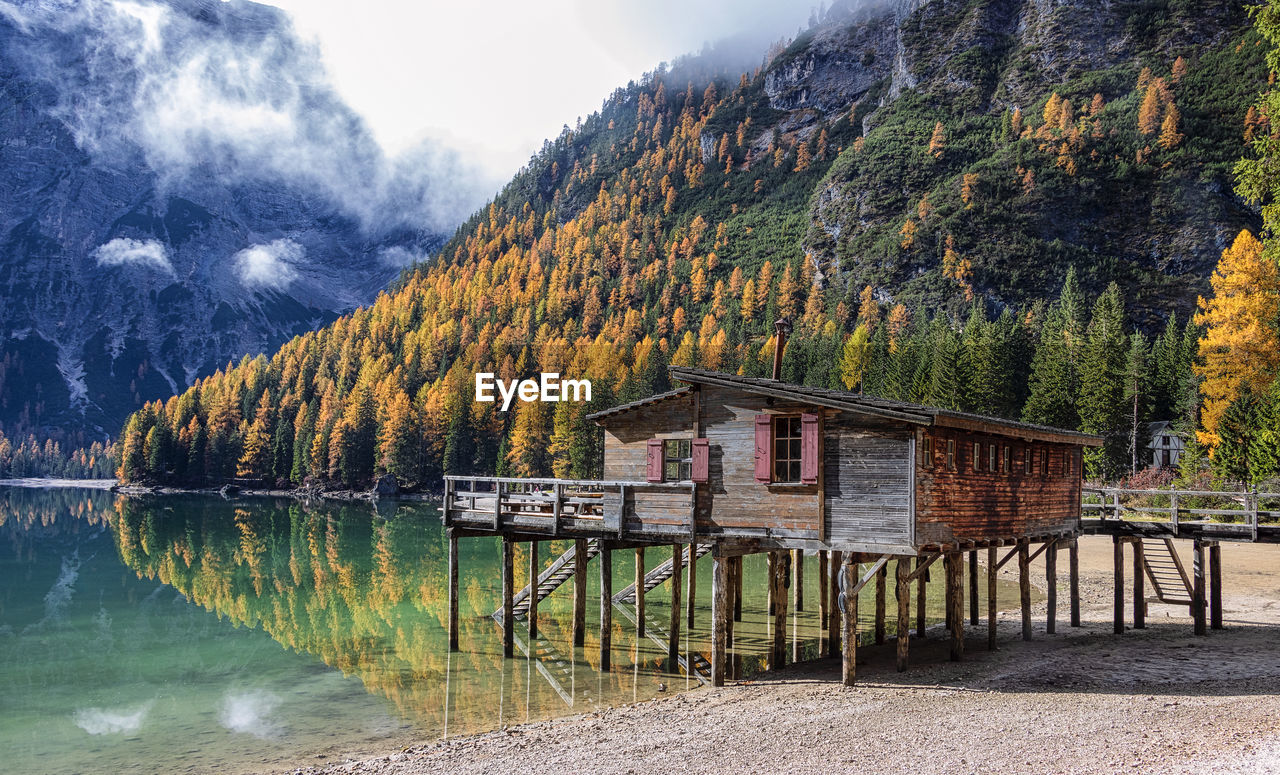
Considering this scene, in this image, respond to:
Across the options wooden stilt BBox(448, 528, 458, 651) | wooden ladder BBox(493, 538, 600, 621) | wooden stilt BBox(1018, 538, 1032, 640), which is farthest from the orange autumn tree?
wooden stilt BBox(448, 528, 458, 651)

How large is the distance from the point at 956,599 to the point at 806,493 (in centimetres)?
548

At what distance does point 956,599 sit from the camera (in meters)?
23.3

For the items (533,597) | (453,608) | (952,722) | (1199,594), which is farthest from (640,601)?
(1199,594)

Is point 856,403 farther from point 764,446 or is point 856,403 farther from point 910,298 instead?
point 910,298

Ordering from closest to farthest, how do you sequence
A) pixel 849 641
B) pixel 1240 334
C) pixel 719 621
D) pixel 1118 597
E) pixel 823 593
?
pixel 849 641 < pixel 719 621 < pixel 1118 597 < pixel 823 593 < pixel 1240 334

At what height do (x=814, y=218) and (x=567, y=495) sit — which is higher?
(x=814, y=218)

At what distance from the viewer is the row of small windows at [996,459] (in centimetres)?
2094

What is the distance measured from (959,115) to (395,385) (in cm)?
13402

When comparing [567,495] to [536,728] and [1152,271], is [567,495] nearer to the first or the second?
[536,728]

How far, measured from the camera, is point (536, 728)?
1925cm

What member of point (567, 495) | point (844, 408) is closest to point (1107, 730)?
point (844, 408)

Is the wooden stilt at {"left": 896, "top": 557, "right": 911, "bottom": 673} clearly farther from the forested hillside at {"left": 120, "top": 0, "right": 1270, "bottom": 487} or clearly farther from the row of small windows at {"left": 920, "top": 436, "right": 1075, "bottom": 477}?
the forested hillside at {"left": 120, "top": 0, "right": 1270, "bottom": 487}

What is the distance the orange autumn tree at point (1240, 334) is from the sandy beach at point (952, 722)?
3140 centimetres

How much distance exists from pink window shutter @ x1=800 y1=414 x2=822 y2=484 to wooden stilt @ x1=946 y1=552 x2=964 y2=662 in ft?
15.8
